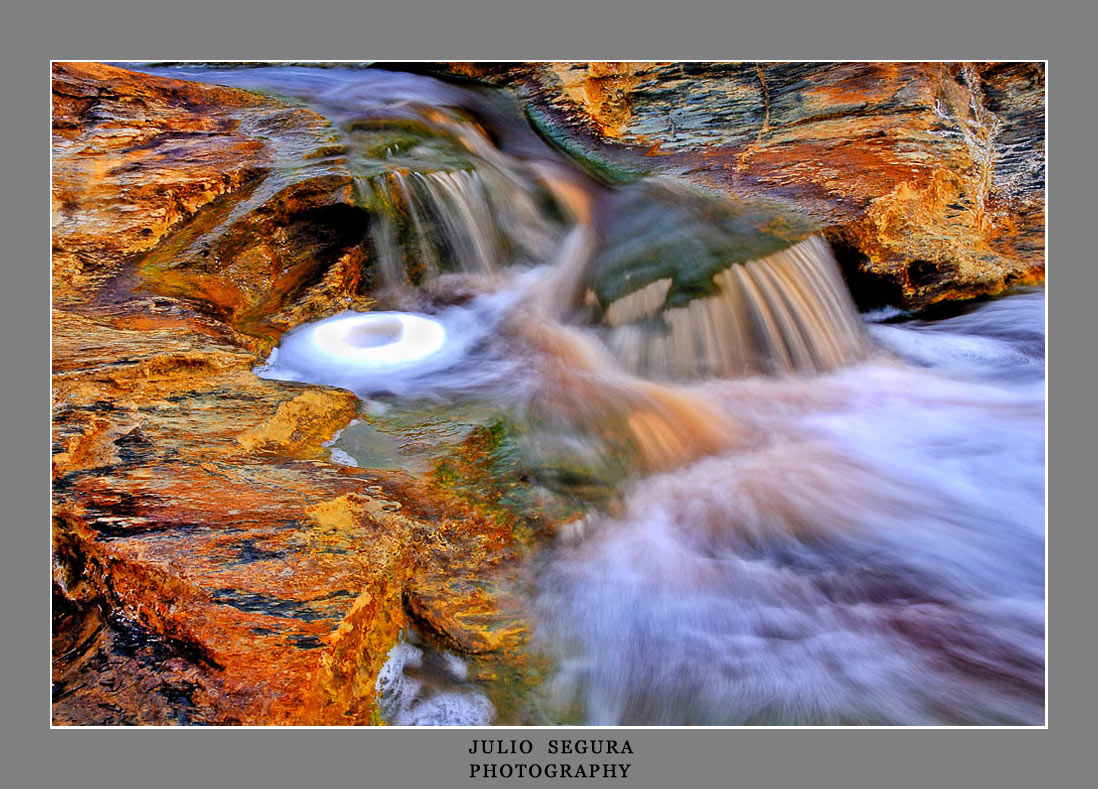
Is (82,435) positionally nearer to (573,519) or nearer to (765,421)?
(573,519)

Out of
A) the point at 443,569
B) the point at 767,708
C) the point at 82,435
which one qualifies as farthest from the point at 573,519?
the point at 82,435

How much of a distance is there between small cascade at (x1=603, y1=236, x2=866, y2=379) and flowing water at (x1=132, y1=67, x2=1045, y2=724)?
0.05 feet

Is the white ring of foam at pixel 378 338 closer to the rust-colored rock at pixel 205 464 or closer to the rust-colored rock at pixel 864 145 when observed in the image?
the rust-colored rock at pixel 205 464

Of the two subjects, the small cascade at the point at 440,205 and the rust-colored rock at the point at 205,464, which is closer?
the rust-colored rock at the point at 205,464

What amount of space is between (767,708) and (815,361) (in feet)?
8.58

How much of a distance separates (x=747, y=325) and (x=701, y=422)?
1.03 m

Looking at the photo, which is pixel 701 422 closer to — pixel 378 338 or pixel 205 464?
pixel 378 338

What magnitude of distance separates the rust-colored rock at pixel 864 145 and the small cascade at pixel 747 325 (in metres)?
0.40

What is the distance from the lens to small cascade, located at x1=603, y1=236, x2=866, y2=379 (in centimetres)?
496

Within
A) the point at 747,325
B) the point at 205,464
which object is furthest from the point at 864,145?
the point at 205,464

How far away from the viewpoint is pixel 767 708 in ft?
9.61

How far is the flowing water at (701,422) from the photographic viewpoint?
3.04 meters

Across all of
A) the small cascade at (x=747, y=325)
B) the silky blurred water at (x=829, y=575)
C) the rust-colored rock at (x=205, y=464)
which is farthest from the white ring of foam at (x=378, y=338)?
the silky blurred water at (x=829, y=575)

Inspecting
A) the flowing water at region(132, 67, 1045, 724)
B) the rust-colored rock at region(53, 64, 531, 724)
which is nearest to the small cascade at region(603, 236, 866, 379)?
the flowing water at region(132, 67, 1045, 724)
